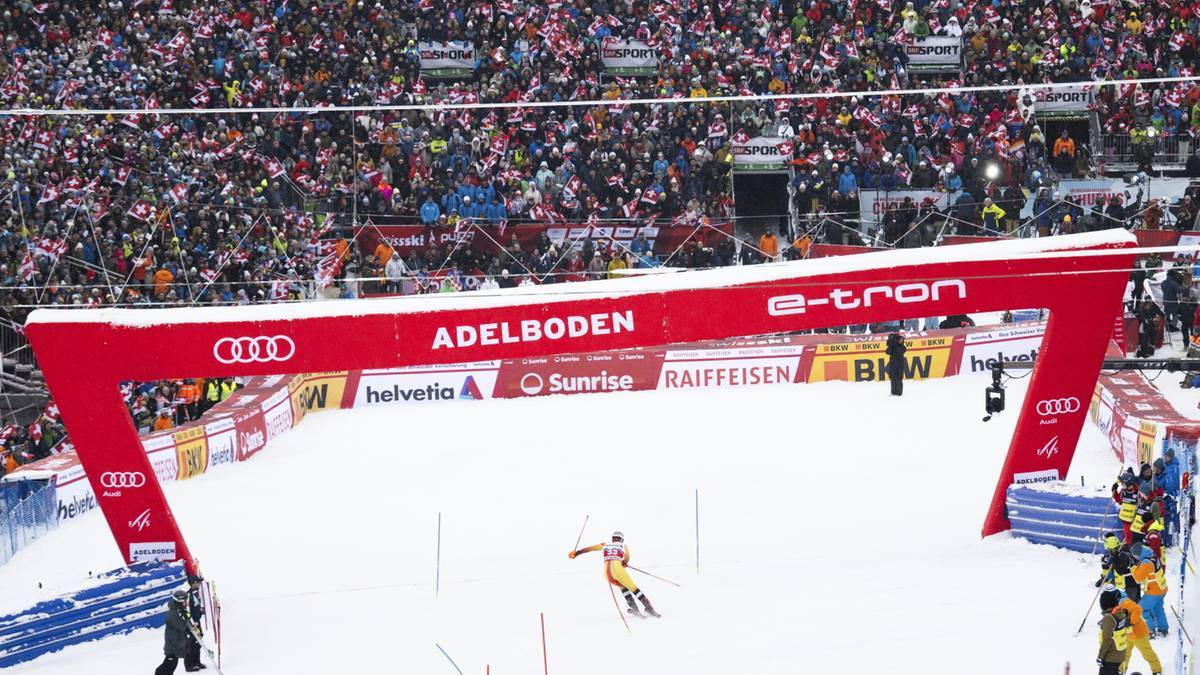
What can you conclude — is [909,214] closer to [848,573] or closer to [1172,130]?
[1172,130]

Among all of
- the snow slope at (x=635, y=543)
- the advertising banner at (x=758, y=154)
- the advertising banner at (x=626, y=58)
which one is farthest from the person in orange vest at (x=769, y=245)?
the advertising banner at (x=626, y=58)

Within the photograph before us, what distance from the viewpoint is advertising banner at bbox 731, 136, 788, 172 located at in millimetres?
33312

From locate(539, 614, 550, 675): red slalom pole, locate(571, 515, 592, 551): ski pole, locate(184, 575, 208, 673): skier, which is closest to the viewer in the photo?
locate(539, 614, 550, 675): red slalom pole

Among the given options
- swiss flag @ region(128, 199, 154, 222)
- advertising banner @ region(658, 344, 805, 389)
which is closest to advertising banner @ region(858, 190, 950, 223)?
advertising banner @ region(658, 344, 805, 389)

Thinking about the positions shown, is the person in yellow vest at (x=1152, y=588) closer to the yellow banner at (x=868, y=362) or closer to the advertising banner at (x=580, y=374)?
the yellow banner at (x=868, y=362)

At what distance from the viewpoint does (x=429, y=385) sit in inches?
1153

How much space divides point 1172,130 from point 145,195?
68.0 feet

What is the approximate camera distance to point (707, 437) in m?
26.1

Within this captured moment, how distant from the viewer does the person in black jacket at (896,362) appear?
27.5 meters

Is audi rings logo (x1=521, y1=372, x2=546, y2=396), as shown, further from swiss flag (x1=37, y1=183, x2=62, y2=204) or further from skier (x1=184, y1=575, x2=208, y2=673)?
skier (x1=184, y1=575, x2=208, y2=673)

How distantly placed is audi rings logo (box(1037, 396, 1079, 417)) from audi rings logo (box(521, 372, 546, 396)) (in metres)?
12.7

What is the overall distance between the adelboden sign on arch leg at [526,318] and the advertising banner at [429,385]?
11548 millimetres

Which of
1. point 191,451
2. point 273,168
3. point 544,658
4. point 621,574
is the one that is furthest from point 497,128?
point 544,658

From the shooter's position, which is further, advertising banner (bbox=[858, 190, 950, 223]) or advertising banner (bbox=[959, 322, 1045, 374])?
advertising banner (bbox=[858, 190, 950, 223])
